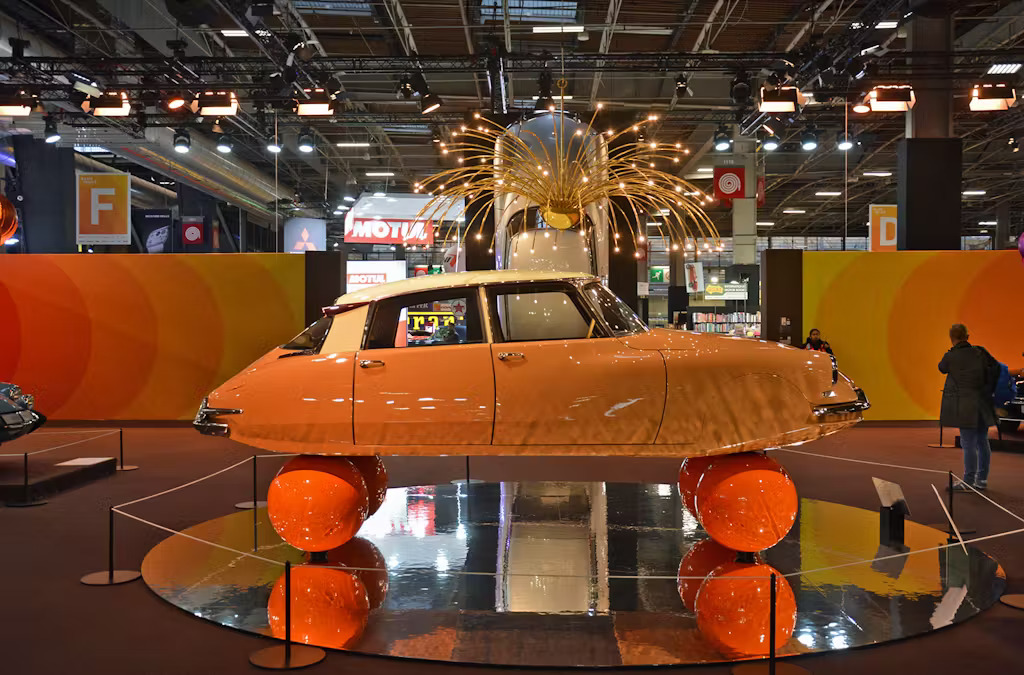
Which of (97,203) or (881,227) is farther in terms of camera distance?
(881,227)

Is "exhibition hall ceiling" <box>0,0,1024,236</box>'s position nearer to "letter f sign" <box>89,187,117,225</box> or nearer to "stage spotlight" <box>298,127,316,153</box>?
"stage spotlight" <box>298,127,316,153</box>

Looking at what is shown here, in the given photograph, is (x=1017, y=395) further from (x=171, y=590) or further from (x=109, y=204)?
(x=109, y=204)

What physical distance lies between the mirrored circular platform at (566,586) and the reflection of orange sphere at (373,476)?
360 millimetres

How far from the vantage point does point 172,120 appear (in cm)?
1777

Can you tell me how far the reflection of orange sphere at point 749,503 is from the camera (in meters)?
4.64

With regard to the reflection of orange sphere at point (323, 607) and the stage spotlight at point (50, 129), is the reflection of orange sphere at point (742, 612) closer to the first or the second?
the reflection of orange sphere at point (323, 607)

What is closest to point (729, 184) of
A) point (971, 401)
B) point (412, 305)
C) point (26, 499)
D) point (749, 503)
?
point (971, 401)

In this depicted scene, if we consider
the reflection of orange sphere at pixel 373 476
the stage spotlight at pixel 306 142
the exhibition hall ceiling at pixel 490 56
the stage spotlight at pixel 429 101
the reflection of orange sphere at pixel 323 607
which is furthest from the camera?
the stage spotlight at pixel 306 142

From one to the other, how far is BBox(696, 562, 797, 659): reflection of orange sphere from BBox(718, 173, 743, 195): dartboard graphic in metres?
15.5

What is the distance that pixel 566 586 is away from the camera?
459 centimetres

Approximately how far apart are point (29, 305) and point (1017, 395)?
14271 mm

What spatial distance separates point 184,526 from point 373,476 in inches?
80.4

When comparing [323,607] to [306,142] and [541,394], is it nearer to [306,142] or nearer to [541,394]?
[541,394]

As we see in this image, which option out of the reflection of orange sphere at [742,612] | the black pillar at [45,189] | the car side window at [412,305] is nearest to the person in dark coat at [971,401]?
the reflection of orange sphere at [742,612]
